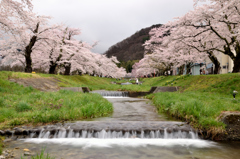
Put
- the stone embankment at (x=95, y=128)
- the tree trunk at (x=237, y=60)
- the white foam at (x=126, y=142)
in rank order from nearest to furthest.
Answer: the white foam at (x=126, y=142) < the stone embankment at (x=95, y=128) < the tree trunk at (x=237, y=60)

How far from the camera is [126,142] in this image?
617 centimetres

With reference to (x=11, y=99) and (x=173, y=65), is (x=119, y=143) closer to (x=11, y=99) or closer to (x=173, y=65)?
(x=11, y=99)

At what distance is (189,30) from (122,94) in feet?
33.8

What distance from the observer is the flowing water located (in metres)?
5.19

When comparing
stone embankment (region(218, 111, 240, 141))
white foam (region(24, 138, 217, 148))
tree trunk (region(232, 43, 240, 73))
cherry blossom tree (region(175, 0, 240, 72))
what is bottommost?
white foam (region(24, 138, 217, 148))

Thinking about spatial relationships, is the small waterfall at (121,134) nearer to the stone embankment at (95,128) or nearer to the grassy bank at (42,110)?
the stone embankment at (95,128)

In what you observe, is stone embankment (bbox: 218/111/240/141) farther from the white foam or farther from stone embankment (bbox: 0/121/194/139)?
stone embankment (bbox: 0/121/194/139)

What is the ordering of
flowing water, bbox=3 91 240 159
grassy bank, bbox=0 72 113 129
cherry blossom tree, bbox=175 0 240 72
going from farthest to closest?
cherry blossom tree, bbox=175 0 240 72, grassy bank, bbox=0 72 113 129, flowing water, bbox=3 91 240 159

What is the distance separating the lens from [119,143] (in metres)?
6.09

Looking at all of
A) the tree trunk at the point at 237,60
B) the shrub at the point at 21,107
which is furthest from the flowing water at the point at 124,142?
→ the tree trunk at the point at 237,60

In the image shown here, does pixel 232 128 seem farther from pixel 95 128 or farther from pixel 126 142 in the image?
pixel 95 128

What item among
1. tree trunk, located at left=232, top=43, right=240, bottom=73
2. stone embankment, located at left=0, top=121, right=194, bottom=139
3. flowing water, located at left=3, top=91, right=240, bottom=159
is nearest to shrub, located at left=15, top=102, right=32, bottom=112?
stone embankment, located at left=0, top=121, right=194, bottom=139

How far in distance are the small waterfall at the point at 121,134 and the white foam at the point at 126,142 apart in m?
0.19

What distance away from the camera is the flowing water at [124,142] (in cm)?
519
